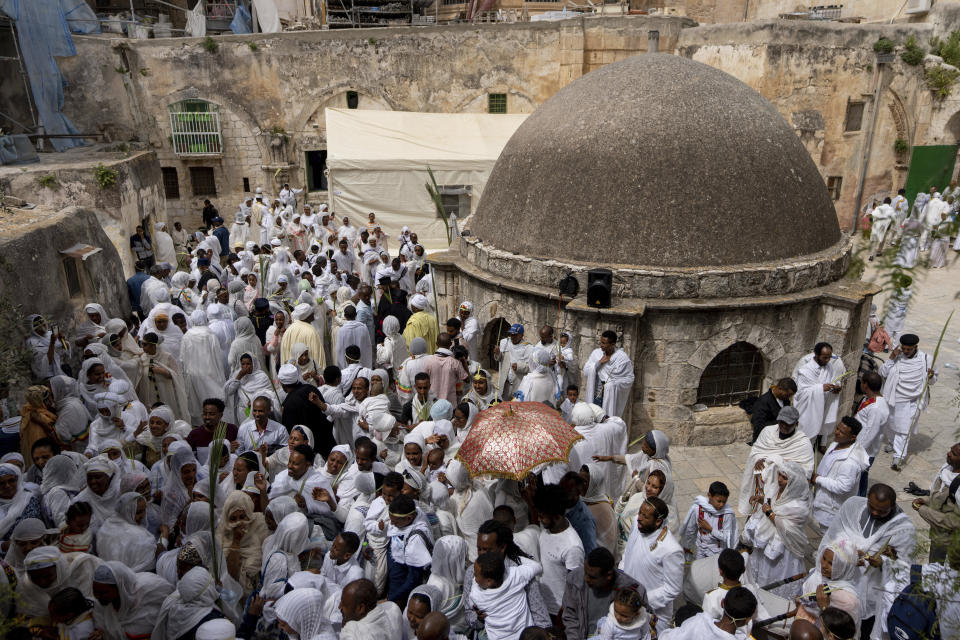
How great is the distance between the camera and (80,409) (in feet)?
20.0

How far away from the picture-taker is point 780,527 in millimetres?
4945

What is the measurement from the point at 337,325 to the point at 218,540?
493 centimetres

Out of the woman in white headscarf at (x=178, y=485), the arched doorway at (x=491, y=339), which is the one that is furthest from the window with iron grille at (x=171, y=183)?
the woman in white headscarf at (x=178, y=485)

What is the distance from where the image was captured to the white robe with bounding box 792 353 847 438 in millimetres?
7020

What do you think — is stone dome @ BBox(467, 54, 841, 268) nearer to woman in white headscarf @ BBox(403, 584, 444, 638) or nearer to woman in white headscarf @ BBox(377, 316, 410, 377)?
woman in white headscarf @ BBox(377, 316, 410, 377)

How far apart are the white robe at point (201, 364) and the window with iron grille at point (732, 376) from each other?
5868mm

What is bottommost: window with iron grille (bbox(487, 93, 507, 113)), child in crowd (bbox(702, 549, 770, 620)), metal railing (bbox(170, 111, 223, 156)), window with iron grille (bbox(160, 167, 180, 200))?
child in crowd (bbox(702, 549, 770, 620))

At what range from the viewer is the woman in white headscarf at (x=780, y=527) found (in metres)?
4.88

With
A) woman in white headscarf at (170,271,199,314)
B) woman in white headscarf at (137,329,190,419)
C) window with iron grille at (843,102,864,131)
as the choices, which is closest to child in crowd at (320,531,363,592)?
woman in white headscarf at (137,329,190,419)

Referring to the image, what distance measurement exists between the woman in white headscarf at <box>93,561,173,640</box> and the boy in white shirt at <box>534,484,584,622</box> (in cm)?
231

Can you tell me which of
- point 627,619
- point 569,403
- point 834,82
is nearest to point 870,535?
point 627,619

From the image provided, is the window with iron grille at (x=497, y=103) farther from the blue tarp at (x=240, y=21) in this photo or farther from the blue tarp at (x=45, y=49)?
the blue tarp at (x=45, y=49)

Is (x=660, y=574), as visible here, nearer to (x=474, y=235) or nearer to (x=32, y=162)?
(x=474, y=235)

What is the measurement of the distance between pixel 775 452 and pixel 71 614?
206 inches
